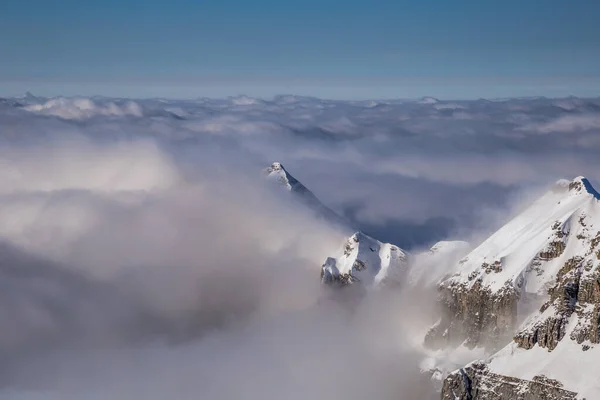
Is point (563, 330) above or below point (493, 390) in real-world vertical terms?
above

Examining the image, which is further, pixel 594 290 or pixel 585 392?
pixel 594 290

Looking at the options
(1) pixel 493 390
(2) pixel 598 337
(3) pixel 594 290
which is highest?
(3) pixel 594 290

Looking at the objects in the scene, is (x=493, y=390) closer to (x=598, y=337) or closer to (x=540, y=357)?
(x=540, y=357)

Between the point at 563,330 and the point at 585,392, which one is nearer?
the point at 585,392

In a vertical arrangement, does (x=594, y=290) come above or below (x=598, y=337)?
above

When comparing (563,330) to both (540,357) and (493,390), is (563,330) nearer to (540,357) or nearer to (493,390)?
(540,357)

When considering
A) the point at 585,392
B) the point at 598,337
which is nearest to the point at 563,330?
the point at 598,337

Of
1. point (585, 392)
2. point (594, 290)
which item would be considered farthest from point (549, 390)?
point (594, 290)
